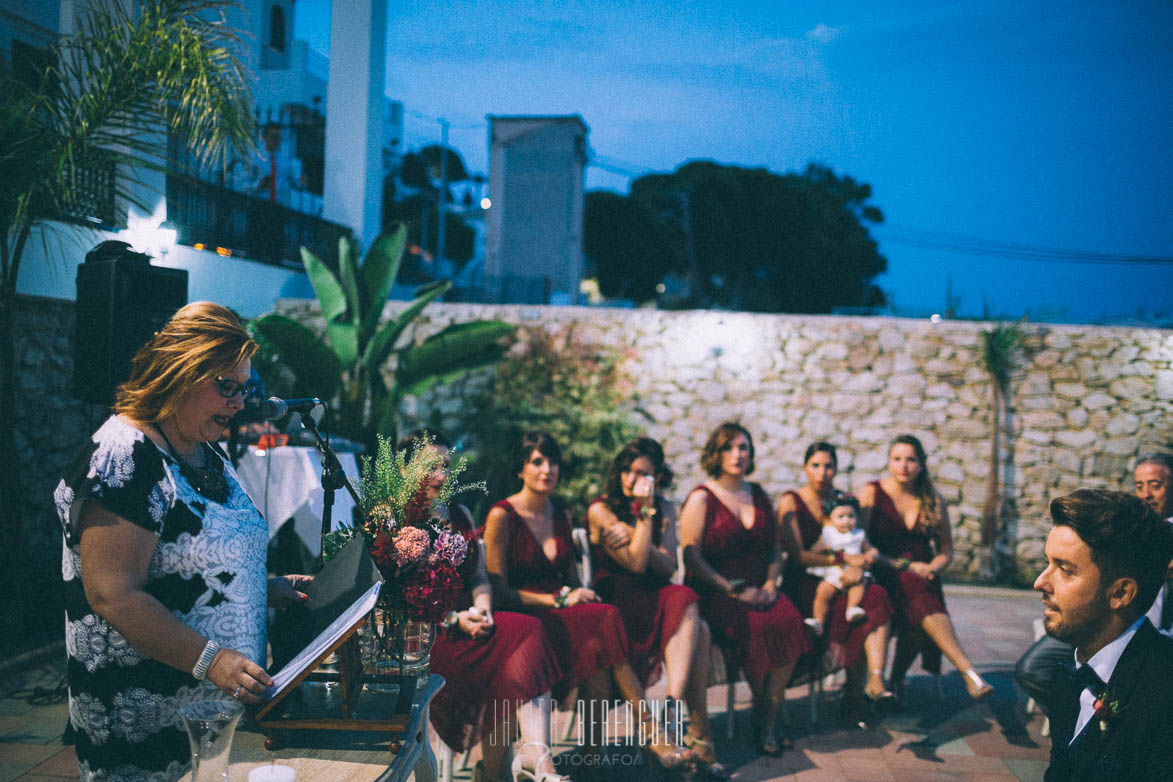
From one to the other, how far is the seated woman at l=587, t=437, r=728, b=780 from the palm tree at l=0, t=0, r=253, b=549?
114 inches

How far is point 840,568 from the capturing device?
4.21 meters

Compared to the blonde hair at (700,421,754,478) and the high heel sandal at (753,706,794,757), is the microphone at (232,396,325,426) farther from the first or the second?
the high heel sandal at (753,706,794,757)

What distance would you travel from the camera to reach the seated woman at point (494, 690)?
3.03 m

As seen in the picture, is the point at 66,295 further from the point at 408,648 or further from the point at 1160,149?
the point at 1160,149

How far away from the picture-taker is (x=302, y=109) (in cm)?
1434

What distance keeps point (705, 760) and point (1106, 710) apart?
6.96ft

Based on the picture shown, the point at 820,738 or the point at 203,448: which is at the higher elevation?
the point at 203,448

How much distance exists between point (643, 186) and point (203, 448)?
86.5 ft

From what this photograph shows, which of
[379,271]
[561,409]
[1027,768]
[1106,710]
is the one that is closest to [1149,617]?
[1027,768]

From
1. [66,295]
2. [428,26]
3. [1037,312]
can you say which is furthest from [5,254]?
[428,26]

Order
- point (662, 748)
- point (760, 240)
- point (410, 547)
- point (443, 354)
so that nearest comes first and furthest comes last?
point (410, 547) < point (662, 748) < point (443, 354) < point (760, 240)

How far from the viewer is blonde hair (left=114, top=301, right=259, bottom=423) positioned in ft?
5.53

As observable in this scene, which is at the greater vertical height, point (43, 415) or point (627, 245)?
point (627, 245)

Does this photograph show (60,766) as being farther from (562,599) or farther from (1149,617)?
(1149,617)
